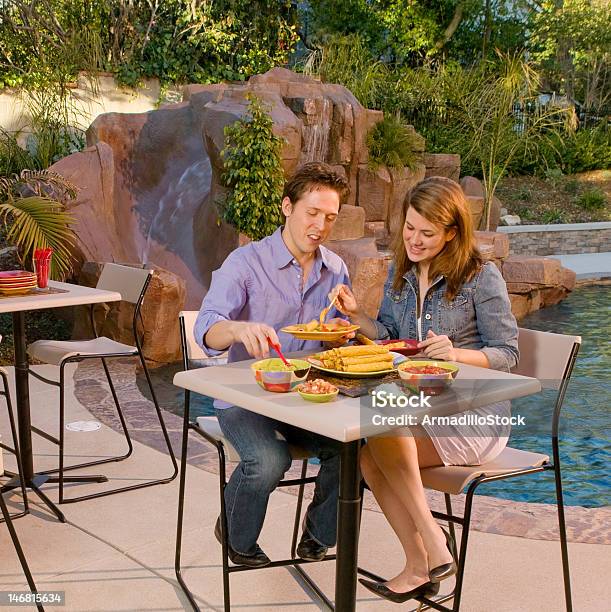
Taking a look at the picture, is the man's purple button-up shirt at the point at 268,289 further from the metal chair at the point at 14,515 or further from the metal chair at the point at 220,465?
the metal chair at the point at 14,515

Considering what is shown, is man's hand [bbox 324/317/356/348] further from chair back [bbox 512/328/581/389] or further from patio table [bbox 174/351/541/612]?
chair back [bbox 512/328/581/389]

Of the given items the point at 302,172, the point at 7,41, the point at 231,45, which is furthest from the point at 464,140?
the point at 302,172

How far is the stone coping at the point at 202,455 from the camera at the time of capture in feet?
10.9

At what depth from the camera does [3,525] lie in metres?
3.38

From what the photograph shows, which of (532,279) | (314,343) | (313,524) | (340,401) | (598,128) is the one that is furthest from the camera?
(598,128)

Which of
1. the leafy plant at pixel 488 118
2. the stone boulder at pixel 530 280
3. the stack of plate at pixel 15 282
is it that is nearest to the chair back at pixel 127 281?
the stack of plate at pixel 15 282

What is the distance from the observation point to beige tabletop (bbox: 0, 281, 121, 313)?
11.1ft

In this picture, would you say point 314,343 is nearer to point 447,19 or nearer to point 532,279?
point 532,279

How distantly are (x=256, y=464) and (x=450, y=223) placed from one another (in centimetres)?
100

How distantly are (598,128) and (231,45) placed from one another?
806 centimetres

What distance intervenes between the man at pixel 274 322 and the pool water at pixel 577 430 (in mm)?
2063

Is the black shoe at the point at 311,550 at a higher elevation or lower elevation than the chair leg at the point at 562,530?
lower

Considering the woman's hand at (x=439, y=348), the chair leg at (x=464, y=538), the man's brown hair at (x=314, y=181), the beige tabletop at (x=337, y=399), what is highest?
the man's brown hair at (x=314, y=181)

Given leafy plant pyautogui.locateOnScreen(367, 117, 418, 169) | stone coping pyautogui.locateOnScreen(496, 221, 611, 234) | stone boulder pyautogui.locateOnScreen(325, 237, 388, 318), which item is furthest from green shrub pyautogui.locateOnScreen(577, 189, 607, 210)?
stone boulder pyautogui.locateOnScreen(325, 237, 388, 318)
